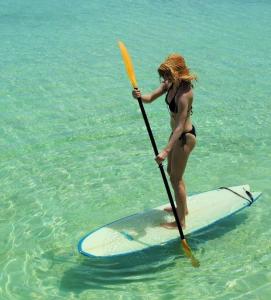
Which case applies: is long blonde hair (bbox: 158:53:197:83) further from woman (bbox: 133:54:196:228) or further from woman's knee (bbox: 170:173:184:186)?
woman's knee (bbox: 170:173:184:186)

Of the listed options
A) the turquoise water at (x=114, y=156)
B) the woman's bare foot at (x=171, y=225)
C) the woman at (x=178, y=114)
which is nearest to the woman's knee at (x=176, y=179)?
the woman at (x=178, y=114)

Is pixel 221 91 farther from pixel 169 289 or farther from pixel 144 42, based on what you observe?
pixel 169 289

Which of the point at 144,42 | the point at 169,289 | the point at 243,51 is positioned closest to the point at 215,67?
the point at 243,51

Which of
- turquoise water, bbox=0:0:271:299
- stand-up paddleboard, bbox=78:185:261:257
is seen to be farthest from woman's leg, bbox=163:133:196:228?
turquoise water, bbox=0:0:271:299

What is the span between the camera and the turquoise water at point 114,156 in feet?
16.1

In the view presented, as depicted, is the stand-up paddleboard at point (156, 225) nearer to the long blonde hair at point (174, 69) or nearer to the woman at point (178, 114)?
the woman at point (178, 114)

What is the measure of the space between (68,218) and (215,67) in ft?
24.2

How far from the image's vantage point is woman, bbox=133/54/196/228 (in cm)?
464

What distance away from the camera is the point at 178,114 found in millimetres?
4758

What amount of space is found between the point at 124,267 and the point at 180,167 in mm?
1158

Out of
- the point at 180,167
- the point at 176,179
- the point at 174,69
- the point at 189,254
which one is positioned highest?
the point at 174,69

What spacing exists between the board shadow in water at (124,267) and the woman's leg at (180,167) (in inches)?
11.8

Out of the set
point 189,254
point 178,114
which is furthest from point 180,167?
point 189,254

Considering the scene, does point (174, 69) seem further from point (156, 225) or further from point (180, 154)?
point (156, 225)
